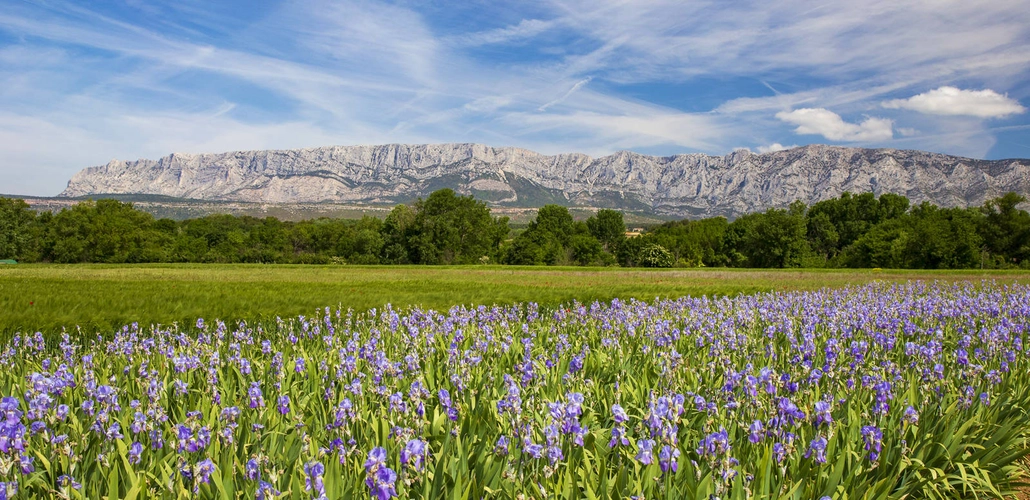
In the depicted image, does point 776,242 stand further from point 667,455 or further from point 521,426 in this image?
point 667,455

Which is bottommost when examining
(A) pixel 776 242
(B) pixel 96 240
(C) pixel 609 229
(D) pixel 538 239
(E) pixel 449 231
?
(B) pixel 96 240

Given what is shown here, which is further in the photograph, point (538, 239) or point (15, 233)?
point (538, 239)

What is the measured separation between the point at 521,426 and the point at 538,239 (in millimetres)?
78236

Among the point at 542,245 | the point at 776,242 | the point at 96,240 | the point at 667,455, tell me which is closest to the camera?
the point at 667,455

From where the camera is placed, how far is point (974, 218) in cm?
6969

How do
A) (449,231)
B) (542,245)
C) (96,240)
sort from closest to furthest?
1. (449,231)
2. (96,240)
3. (542,245)

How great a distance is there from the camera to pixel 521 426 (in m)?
3.30

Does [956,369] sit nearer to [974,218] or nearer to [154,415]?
[154,415]

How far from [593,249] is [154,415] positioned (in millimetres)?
83481

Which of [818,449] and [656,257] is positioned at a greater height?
[818,449]

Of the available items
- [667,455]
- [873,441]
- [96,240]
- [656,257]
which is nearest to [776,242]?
[656,257]

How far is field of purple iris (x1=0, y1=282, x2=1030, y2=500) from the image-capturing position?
302 centimetres

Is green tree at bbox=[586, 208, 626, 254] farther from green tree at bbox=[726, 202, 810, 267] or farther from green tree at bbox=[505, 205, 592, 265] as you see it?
green tree at bbox=[726, 202, 810, 267]

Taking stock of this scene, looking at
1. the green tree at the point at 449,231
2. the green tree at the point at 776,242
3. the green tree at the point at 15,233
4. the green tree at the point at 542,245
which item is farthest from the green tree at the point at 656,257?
the green tree at the point at 15,233
